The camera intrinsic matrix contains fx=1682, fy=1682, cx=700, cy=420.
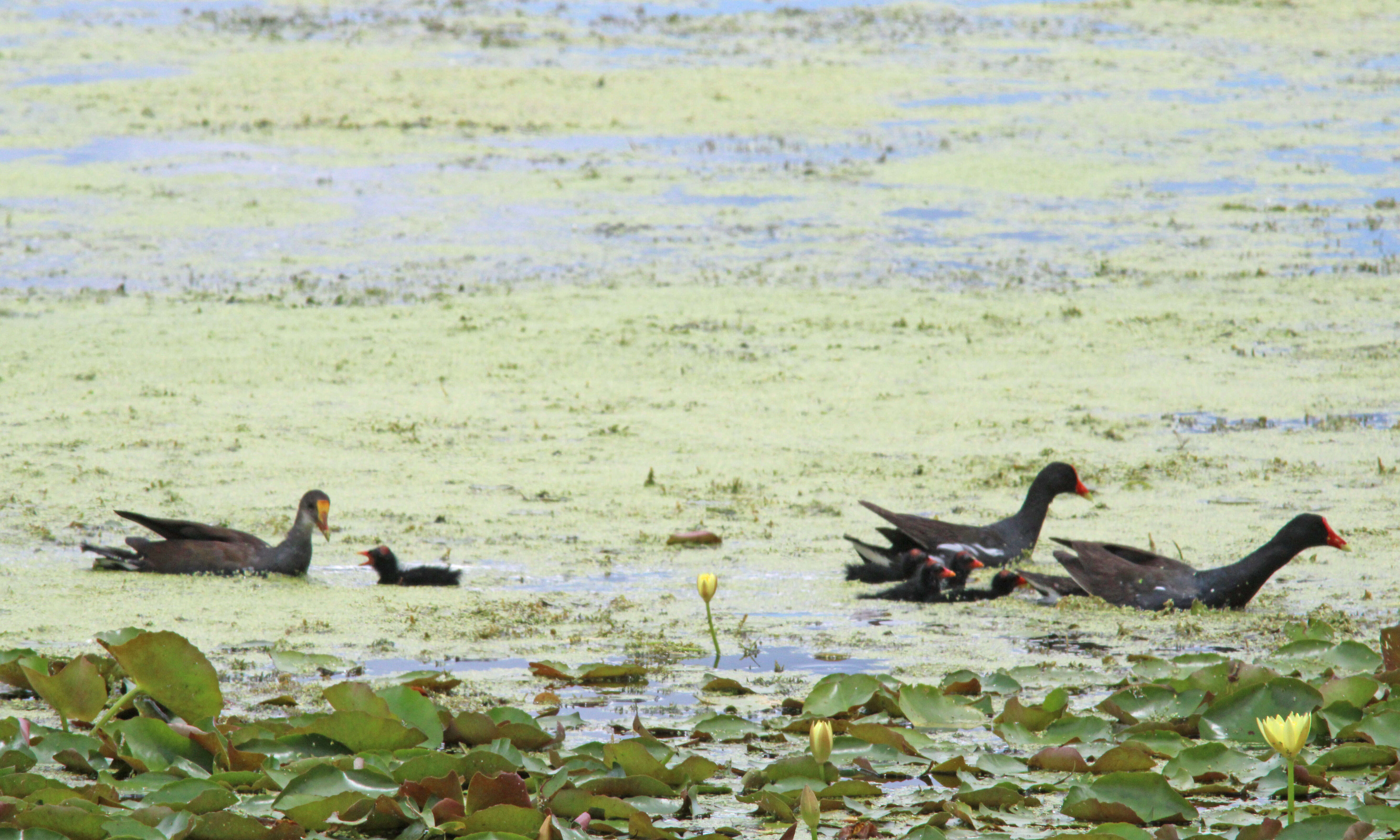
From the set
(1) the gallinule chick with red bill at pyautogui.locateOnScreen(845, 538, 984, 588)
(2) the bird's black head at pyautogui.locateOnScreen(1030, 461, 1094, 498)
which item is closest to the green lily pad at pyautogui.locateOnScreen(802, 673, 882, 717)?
(1) the gallinule chick with red bill at pyautogui.locateOnScreen(845, 538, 984, 588)

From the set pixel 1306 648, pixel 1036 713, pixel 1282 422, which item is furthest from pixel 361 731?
pixel 1282 422

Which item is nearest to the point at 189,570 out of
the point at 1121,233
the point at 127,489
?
the point at 127,489

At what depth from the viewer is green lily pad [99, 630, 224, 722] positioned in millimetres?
3586

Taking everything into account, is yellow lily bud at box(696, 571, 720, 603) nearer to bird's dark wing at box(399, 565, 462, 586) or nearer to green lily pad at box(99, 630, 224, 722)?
green lily pad at box(99, 630, 224, 722)

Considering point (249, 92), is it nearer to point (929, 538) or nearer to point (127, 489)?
point (127, 489)

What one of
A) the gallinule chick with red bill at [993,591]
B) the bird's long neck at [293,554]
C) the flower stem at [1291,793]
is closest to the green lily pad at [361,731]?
the flower stem at [1291,793]

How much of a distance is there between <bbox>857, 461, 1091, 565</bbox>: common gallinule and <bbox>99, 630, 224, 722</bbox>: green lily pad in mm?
2642

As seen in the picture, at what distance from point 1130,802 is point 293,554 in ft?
10.5

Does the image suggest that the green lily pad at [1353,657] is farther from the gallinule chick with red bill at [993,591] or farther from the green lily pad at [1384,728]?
the gallinule chick with red bill at [993,591]

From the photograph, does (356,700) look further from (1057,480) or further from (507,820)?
(1057,480)

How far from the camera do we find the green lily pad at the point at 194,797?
10.8 feet

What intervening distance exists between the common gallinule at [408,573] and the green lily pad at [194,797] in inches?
83.6

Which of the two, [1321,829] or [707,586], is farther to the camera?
[707,586]

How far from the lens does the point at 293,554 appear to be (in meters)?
5.65
